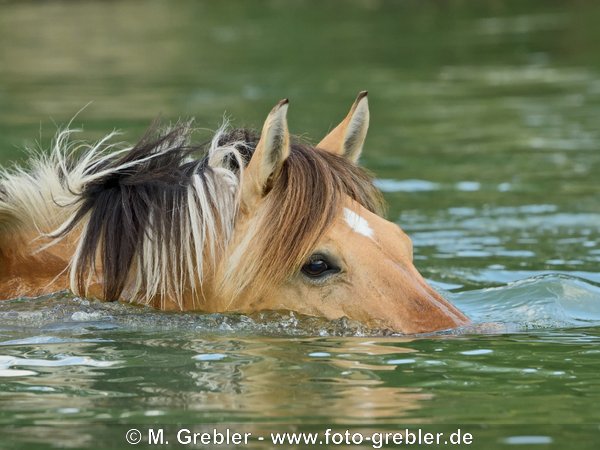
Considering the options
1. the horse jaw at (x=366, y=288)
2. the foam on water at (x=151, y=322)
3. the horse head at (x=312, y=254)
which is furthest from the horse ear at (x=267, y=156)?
the foam on water at (x=151, y=322)

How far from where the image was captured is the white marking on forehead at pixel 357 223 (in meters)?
5.73

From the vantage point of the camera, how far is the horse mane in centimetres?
571

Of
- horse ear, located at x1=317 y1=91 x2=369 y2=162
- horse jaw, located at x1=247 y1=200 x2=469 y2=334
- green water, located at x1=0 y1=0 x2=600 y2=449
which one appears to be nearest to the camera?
green water, located at x1=0 y1=0 x2=600 y2=449

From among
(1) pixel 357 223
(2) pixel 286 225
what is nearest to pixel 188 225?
(2) pixel 286 225

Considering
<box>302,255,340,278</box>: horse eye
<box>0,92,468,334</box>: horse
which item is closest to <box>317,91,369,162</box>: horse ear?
<box>0,92,468,334</box>: horse

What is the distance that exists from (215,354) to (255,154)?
949 millimetres

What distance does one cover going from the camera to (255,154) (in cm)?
571

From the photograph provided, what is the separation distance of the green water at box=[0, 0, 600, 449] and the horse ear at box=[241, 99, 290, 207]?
2.00 ft

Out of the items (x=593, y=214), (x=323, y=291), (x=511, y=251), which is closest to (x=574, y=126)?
(x=593, y=214)

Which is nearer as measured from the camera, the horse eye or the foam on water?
the horse eye

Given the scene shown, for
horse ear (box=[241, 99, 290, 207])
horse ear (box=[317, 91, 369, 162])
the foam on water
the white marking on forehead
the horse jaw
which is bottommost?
the foam on water

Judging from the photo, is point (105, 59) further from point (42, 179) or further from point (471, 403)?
point (471, 403)

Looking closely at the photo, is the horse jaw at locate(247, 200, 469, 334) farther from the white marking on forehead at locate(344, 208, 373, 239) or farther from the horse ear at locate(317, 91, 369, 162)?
the horse ear at locate(317, 91, 369, 162)

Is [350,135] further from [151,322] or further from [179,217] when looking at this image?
[151,322]
